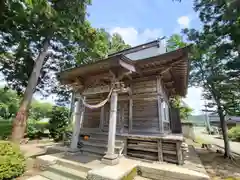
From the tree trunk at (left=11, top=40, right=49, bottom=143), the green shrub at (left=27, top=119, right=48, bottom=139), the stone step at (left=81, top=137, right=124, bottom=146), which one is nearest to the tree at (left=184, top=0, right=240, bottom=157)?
the stone step at (left=81, top=137, right=124, bottom=146)

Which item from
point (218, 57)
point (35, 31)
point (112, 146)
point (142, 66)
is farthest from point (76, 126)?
point (218, 57)

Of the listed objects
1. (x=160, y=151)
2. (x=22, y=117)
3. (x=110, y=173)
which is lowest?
(x=110, y=173)

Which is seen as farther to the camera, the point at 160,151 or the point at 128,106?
the point at 128,106

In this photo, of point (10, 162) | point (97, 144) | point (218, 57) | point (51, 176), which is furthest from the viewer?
point (218, 57)

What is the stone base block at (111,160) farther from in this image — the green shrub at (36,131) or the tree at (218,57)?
the green shrub at (36,131)

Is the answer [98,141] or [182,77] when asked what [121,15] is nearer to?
[182,77]

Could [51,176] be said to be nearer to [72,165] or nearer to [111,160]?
[72,165]

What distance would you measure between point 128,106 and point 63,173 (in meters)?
3.34

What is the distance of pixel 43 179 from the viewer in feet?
11.7

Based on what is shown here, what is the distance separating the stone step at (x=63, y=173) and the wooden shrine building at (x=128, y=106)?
31.1 inches

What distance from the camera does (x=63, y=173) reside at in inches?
146

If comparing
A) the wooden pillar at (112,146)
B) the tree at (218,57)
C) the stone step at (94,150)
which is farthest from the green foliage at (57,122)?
the tree at (218,57)

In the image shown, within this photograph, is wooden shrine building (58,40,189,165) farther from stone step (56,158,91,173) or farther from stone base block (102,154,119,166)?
stone step (56,158,91,173)

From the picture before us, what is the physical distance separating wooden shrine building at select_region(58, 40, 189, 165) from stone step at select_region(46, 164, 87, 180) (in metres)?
0.79
